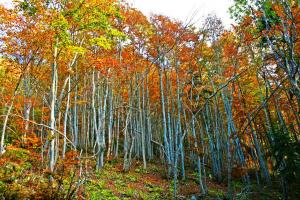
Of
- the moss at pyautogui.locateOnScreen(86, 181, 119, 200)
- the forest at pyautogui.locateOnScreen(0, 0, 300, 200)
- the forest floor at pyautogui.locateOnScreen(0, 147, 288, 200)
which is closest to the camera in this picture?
the forest floor at pyautogui.locateOnScreen(0, 147, 288, 200)

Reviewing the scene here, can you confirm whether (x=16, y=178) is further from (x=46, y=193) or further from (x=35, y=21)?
(x=35, y=21)

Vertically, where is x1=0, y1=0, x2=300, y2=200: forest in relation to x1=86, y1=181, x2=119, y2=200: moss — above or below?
above

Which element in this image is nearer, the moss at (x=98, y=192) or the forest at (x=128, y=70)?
the forest at (x=128, y=70)

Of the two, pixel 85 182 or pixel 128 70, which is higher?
pixel 128 70

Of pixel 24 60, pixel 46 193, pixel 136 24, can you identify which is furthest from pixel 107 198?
pixel 136 24

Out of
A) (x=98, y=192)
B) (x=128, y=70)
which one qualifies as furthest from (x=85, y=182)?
(x=128, y=70)

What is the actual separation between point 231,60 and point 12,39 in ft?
36.8

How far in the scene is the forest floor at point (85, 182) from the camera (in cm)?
529

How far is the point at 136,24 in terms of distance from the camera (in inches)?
604

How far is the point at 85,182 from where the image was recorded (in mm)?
6055

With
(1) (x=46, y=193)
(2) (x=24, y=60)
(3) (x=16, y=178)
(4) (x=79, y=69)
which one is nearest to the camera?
(1) (x=46, y=193)

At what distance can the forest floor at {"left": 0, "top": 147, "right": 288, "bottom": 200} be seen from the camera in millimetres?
5293

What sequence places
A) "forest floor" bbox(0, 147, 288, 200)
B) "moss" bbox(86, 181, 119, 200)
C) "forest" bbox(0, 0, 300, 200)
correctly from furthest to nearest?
1. "moss" bbox(86, 181, 119, 200)
2. "forest" bbox(0, 0, 300, 200)
3. "forest floor" bbox(0, 147, 288, 200)

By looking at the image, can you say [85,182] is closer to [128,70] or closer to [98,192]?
[98,192]
